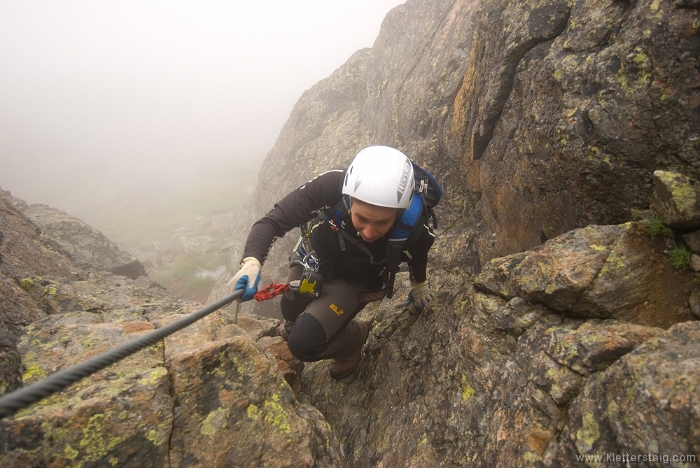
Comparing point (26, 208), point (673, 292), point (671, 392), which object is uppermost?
point (26, 208)

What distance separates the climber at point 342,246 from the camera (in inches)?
241

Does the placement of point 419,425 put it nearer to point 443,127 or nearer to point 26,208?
point 443,127

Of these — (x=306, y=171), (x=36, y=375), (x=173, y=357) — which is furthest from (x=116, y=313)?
(x=306, y=171)

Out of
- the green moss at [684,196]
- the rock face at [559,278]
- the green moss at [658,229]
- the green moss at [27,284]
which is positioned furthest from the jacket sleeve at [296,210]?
the green moss at [684,196]

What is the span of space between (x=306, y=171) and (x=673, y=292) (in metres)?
23.0

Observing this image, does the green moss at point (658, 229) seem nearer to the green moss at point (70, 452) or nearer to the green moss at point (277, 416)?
the green moss at point (277, 416)

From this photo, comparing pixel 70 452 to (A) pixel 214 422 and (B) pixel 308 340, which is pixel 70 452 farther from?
(B) pixel 308 340

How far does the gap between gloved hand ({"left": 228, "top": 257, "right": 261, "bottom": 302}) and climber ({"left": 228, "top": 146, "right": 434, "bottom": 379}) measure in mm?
17

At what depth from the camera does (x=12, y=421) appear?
354 centimetres

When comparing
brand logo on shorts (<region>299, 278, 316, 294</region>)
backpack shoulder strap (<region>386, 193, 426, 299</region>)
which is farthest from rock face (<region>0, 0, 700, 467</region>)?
brand logo on shorts (<region>299, 278, 316, 294</region>)

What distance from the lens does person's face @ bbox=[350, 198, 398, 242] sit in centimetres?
608

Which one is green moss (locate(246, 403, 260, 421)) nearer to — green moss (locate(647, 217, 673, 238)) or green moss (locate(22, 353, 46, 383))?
green moss (locate(22, 353, 46, 383))

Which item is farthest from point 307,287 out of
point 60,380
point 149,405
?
point 60,380

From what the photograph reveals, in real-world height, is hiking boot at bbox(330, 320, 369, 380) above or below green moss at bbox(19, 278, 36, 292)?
below
